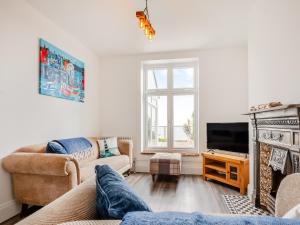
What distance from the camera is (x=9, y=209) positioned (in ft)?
7.66

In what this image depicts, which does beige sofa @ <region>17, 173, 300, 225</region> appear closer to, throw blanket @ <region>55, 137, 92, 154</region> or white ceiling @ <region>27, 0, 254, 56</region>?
throw blanket @ <region>55, 137, 92, 154</region>

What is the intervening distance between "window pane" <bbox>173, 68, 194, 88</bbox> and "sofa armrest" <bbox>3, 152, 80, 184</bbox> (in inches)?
121

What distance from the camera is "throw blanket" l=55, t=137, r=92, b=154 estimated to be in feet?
9.49

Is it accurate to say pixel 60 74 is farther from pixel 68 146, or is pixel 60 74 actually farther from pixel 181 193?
pixel 181 193

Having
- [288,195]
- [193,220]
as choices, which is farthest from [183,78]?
[193,220]

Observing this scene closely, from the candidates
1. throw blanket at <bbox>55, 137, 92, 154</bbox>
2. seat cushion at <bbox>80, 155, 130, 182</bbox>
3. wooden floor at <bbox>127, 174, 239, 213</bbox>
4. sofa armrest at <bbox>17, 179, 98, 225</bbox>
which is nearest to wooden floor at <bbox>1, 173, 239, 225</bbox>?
wooden floor at <bbox>127, 174, 239, 213</bbox>

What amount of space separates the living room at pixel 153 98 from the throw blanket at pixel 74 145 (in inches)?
3.5

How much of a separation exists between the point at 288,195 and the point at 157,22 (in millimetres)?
2831

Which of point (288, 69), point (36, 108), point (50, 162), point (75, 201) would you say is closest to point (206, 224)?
point (75, 201)

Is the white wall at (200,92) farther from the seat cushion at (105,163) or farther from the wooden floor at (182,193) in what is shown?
the seat cushion at (105,163)

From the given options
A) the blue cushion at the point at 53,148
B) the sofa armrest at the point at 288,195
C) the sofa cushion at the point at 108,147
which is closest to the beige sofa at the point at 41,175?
the blue cushion at the point at 53,148

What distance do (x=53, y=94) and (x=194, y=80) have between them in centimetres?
293

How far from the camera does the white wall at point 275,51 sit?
1.76 m

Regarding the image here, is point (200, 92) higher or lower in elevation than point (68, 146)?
higher
